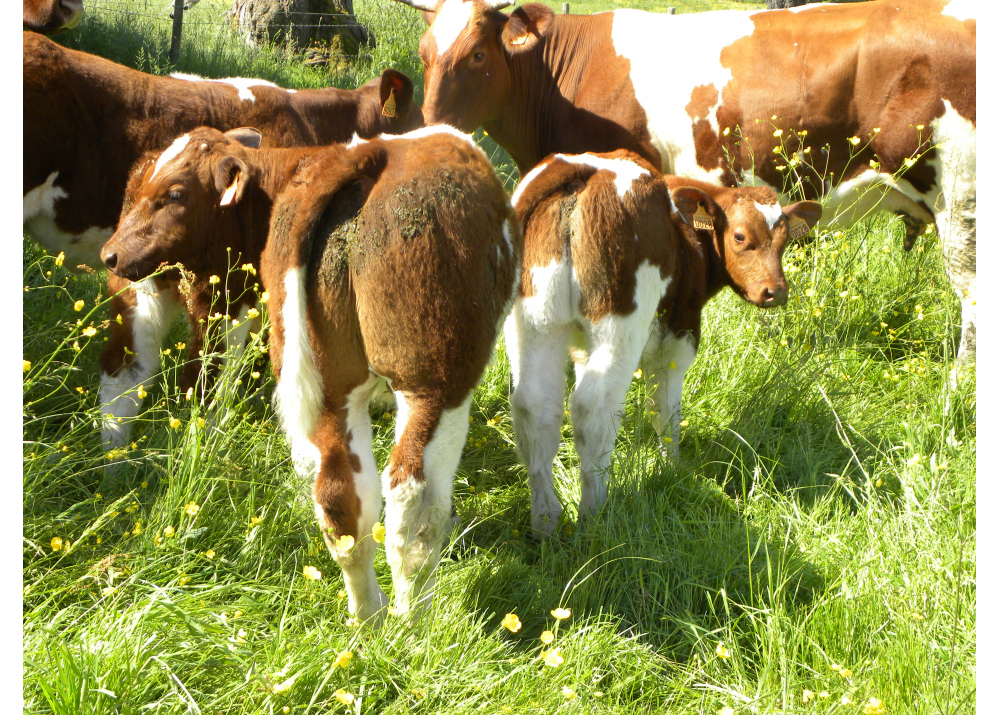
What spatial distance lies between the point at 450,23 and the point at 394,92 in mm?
951

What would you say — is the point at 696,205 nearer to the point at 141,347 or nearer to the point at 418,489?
the point at 418,489

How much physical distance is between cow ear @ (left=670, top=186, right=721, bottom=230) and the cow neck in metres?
1.73

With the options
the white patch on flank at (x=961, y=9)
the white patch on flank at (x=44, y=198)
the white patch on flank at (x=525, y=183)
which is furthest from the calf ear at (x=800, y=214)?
the white patch on flank at (x=44, y=198)

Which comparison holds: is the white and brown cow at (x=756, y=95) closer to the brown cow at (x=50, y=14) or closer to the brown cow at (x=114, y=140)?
the brown cow at (x=114, y=140)

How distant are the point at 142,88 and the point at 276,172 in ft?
4.61

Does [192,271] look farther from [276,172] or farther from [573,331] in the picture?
[573,331]

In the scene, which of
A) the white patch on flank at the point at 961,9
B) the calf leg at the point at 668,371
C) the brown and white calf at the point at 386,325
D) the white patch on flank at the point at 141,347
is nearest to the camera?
the brown and white calf at the point at 386,325

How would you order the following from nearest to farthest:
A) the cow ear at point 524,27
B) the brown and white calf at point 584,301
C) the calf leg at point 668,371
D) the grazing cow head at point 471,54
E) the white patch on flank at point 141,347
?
the brown and white calf at point 584,301, the white patch on flank at point 141,347, the calf leg at point 668,371, the grazing cow head at point 471,54, the cow ear at point 524,27

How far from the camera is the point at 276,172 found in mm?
3248

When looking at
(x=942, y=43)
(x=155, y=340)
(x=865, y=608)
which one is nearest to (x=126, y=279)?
(x=155, y=340)

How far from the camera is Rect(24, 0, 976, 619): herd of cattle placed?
2.67 meters

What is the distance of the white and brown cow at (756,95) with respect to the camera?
4.95m

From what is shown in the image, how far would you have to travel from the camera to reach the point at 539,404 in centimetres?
349

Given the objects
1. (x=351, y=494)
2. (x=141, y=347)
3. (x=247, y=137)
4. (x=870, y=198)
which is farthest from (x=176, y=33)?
(x=351, y=494)
